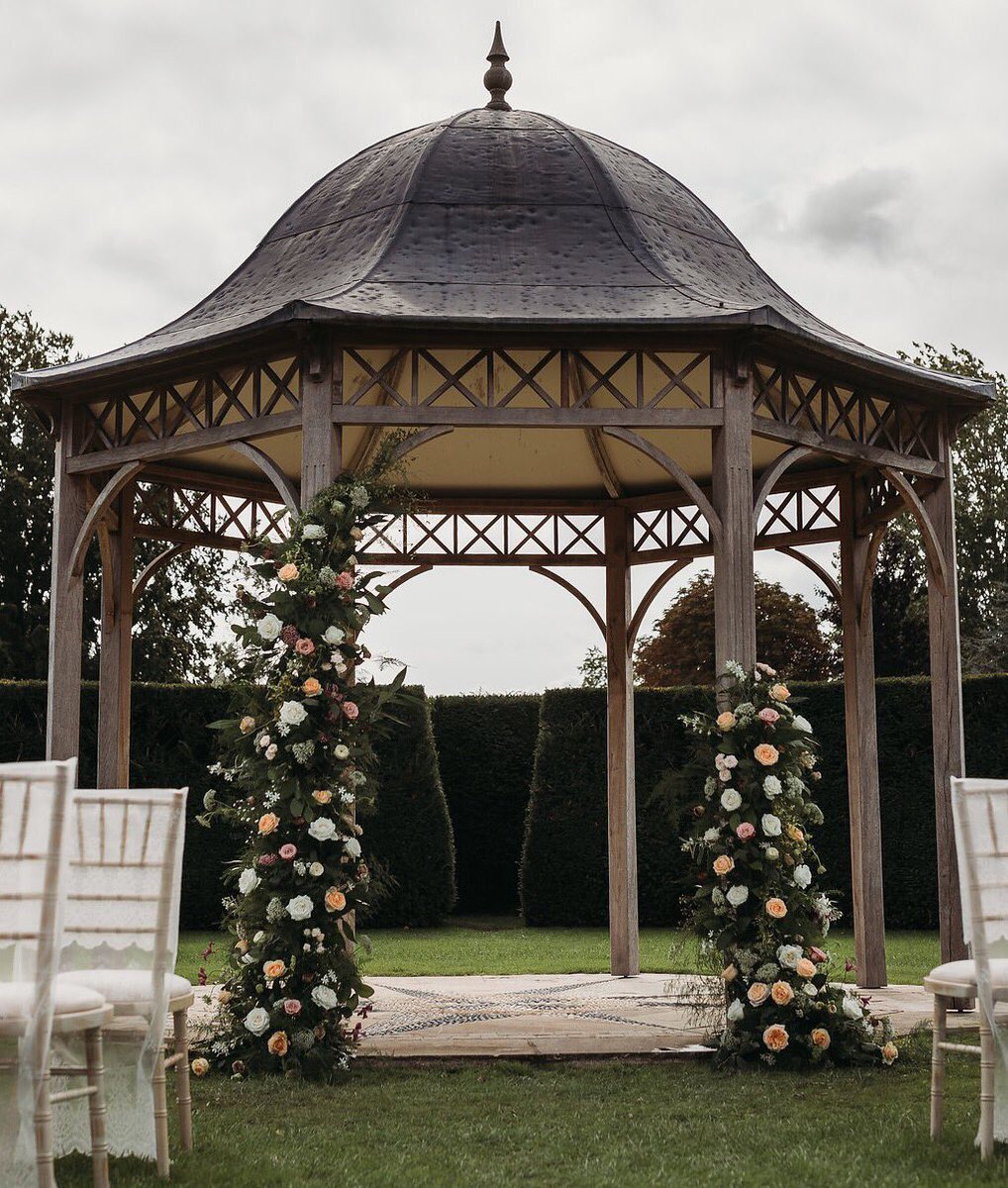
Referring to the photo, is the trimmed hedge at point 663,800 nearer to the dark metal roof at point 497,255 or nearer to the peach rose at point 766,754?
the dark metal roof at point 497,255

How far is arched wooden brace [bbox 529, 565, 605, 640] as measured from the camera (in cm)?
1141

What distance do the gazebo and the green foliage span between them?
4.32 metres

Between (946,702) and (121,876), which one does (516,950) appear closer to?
(946,702)

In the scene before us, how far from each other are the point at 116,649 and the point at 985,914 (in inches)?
247

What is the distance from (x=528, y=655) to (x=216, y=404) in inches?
603

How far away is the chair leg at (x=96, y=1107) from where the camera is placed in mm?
4492

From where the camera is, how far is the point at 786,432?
7.98m

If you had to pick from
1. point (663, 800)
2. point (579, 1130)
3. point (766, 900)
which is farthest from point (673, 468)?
point (663, 800)

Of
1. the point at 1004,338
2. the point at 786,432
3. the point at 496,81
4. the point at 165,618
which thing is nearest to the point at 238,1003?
the point at 786,432

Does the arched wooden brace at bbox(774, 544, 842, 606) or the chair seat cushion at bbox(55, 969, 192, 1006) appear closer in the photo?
the chair seat cushion at bbox(55, 969, 192, 1006)

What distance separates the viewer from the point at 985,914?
5.02 meters

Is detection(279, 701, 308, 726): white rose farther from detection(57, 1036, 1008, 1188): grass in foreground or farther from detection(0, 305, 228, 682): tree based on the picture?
detection(0, 305, 228, 682): tree

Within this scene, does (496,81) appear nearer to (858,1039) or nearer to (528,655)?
(858,1039)

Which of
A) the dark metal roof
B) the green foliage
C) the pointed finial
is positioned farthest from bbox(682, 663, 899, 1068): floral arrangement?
the green foliage
